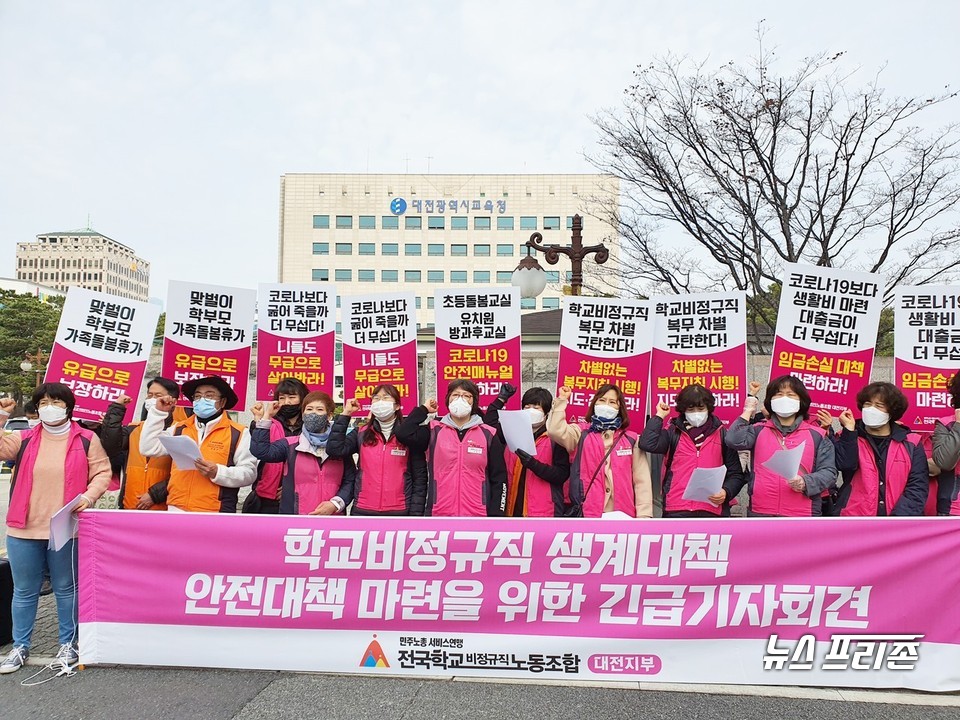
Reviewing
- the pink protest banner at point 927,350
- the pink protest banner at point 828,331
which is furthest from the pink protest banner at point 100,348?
the pink protest banner at point 927,350

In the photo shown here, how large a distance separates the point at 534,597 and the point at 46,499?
307cm

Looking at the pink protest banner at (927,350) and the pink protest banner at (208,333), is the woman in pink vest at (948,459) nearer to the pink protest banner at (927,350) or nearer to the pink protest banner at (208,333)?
the pink protest banner at (927,350)

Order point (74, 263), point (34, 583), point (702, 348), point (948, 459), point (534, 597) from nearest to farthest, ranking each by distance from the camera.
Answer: point (534, 597) → point (34, 583) → point (948, 459) → point (702, 348) → point (74, 263)

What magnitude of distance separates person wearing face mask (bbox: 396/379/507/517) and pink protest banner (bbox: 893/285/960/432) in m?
3.39

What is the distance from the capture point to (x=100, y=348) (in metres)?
6.09

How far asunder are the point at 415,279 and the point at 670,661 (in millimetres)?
79194

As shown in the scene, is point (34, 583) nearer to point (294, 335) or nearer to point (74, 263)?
point (294, 335)

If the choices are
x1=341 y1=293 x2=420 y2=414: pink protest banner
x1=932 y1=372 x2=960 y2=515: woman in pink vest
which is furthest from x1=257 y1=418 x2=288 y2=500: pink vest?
x1=932 y1=372 x2=960 y2=515: woman in pink vest

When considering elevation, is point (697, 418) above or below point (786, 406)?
below

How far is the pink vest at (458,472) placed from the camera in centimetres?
510

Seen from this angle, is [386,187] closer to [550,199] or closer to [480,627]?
[550,199]

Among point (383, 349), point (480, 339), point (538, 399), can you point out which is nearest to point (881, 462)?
point (538, 399)

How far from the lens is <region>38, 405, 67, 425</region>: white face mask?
460cm

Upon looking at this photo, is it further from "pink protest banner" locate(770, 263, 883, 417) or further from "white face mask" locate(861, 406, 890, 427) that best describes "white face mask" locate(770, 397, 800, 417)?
"pink protest banner" locate(770, 263, 883, 417)
